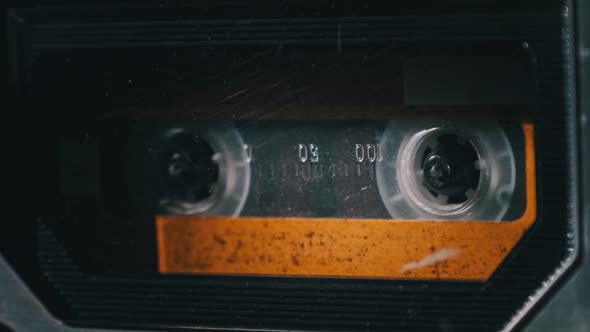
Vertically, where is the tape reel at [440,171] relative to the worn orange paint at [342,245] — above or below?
above

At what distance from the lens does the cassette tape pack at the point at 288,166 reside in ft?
2.89

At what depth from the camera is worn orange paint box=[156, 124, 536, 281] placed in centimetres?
90

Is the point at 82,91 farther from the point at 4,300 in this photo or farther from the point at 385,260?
the point at 385,260

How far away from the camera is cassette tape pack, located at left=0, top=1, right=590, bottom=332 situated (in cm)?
88

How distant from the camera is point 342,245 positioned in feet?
3.10

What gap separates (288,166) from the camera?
964 millimetres

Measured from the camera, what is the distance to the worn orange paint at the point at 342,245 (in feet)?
2.97

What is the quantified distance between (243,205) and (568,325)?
1.46ft

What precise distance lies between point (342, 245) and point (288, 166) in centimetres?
13

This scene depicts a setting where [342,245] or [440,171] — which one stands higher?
[440,171]

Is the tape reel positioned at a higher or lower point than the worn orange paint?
higher

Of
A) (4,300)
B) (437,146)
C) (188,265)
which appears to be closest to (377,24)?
(437,146)

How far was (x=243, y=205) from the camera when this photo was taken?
3.22 feet

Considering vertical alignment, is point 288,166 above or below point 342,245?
above
